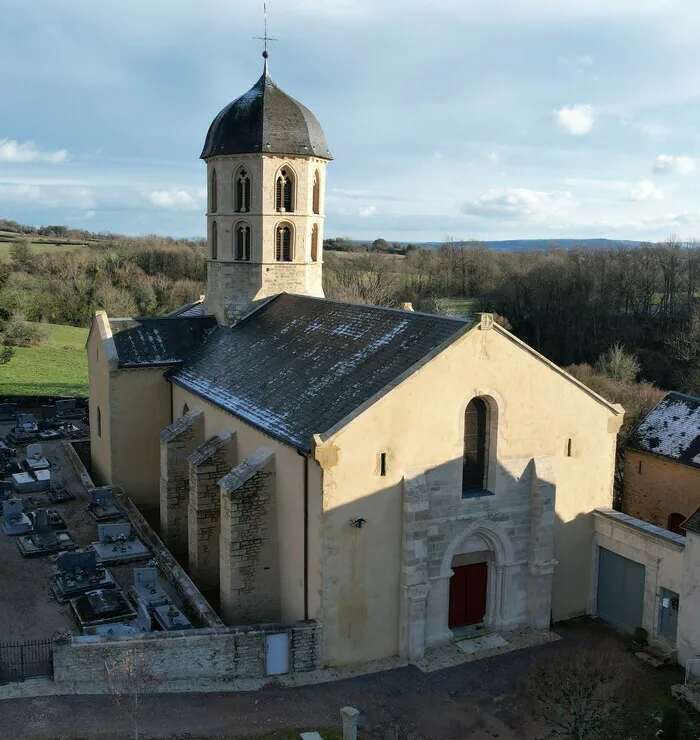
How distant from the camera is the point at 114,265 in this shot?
93.2 meters

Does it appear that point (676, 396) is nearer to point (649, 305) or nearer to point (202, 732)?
point (202, 732)

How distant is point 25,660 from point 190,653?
4.15 metres

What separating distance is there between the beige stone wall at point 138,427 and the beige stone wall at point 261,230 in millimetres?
3995

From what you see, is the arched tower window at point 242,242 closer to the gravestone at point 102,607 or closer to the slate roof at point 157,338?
the slate roof at point 157,338

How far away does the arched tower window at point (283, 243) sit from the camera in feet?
97.5

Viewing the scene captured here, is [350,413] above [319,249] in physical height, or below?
below

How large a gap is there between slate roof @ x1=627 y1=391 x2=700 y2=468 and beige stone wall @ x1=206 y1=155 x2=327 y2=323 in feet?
47.7

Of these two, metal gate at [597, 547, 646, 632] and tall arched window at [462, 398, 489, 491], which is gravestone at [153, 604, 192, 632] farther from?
metal gate at [597, 547, 646, 632]

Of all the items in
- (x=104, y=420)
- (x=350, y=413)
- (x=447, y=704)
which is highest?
(x=350, y=413)

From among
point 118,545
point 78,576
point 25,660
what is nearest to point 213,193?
point 118,545

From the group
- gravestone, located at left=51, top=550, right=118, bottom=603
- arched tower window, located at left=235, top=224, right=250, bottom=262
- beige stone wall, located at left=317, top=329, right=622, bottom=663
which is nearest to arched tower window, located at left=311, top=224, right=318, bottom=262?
arched tower window, located at left=235, top=224, right=250, bottom=262

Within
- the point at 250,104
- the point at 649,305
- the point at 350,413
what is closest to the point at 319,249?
the point at 250,104

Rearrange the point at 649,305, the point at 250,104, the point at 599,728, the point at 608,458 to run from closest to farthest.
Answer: the point at 599,728 < the point at 608,458 < the point at 250,104 < the point at 649,305

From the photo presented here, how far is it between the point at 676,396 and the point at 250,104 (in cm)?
2057
